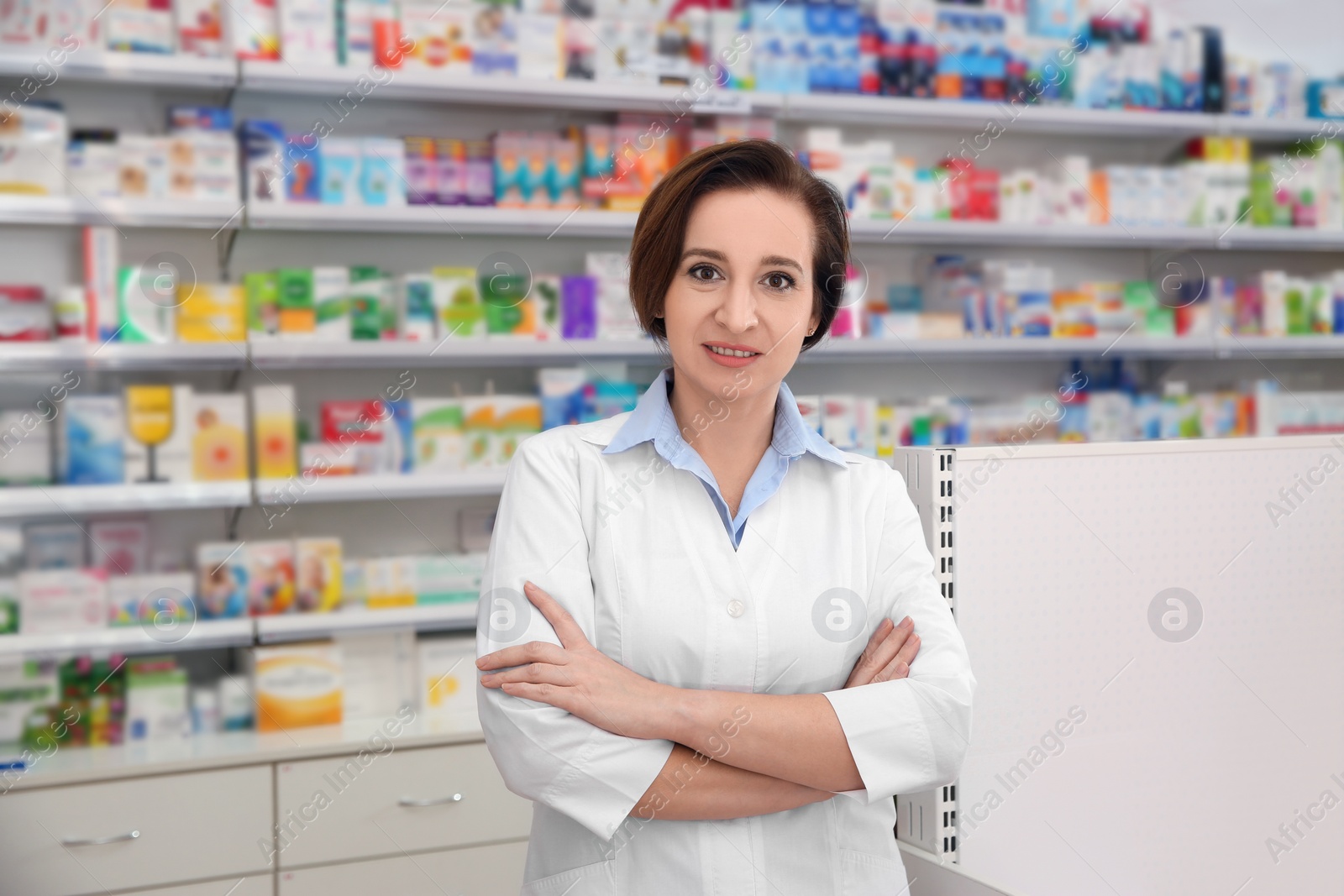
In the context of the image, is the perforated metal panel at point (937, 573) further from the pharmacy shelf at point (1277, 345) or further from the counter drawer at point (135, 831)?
the pharmacy shelf at point (1277, 345)

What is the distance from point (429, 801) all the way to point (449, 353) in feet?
4.00

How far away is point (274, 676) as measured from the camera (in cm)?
288

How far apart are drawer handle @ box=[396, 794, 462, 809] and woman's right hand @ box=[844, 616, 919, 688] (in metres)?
1.79

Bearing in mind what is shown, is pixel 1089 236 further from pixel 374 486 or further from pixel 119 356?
pixel 119 356

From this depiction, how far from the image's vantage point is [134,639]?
275 centimetres

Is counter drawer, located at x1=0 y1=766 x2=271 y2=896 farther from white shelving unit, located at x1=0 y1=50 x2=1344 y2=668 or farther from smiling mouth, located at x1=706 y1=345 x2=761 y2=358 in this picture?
smiling mouth, located at x1=706 y1=345 x2=761 y2=358

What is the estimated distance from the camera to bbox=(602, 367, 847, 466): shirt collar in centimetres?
127

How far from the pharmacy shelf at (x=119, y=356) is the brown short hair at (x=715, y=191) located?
1886 mm

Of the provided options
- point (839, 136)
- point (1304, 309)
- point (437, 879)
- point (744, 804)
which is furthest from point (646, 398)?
point (1304, 309)

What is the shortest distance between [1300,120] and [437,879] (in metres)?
3.88

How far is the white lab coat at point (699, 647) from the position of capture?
Result: 114cm
